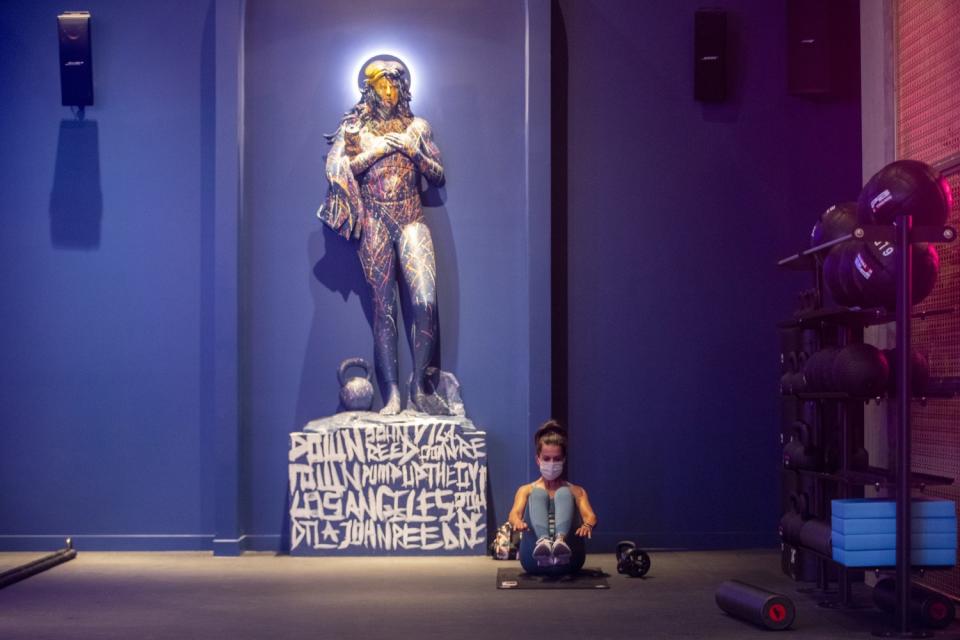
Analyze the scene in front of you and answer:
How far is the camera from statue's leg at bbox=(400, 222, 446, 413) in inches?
266

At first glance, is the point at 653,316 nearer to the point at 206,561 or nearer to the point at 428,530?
the point at 428,530

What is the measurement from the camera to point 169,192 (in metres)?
7.00

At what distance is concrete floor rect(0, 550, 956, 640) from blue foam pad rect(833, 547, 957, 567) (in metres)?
0.27

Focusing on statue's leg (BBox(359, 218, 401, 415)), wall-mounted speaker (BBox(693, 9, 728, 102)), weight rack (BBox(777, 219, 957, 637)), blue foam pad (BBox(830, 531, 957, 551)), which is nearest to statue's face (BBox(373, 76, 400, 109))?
statue's leg (BBox(359, 218, 401, 415))

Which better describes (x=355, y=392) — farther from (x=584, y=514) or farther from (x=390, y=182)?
(x=584, y=514)

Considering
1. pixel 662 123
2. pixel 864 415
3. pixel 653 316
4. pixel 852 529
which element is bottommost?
pixel 852 529

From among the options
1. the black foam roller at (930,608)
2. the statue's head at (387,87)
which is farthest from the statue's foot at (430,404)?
the black foam roller at (930,608)

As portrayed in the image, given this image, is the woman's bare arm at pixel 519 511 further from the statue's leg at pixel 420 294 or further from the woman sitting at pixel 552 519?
the statue's leg at pixel 420 294

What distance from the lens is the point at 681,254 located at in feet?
23.0

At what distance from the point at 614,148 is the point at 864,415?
2324 millimetres

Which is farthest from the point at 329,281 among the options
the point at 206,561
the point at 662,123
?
the point at 662,123

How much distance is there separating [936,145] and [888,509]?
70.5 inches

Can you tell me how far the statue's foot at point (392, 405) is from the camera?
672 centimetres

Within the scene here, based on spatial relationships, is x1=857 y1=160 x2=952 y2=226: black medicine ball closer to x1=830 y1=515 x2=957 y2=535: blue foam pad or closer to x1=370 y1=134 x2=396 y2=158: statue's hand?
x1=830 y1=515 x2=957 y2=535: blue foam pad
